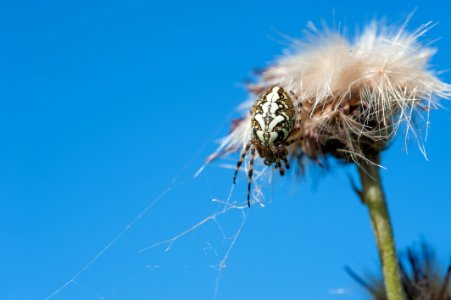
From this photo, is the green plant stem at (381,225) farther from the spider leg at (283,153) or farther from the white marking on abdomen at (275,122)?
the white marking on abdomen at (275,122)

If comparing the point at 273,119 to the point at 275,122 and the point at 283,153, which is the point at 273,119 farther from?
the point at 283,153

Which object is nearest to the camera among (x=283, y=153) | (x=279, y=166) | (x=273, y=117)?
(x=273, y=117)

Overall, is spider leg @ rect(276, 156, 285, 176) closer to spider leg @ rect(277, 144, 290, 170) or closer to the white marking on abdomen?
spider leg @ rect(277, 144, 290, 170)

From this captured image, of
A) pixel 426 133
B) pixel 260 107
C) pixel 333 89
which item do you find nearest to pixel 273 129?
pixel 260 107

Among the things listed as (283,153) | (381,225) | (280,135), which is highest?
(283,153)

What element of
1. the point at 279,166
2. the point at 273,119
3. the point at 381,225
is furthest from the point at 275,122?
the point at 381,225

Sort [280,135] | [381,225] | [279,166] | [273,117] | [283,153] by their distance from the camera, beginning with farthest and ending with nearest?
1. [279,166]
2. [283,153]
3. [381,225]
4. [280,135]
5. [273,117]

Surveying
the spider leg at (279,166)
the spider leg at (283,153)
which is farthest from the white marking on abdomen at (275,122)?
the spider leg at (279,166)
